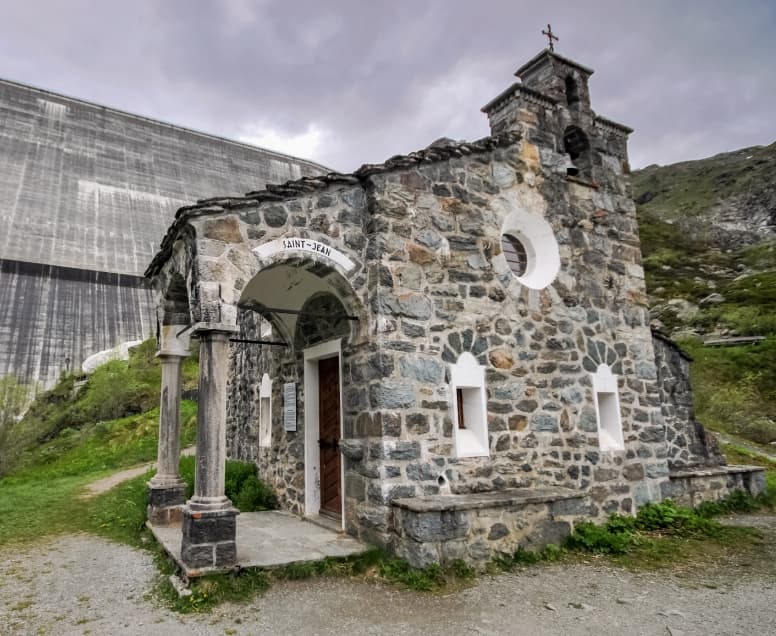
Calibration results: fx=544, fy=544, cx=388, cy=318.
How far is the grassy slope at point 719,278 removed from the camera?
597 inches

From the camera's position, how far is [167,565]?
17.8 feet

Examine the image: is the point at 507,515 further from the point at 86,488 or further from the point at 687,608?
the point at 86,488

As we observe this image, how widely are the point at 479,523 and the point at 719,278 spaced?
31.9m

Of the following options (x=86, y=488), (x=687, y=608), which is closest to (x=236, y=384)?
(x=86, y=488)

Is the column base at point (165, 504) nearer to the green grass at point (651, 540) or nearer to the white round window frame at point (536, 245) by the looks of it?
the green grass at point (651, 540)

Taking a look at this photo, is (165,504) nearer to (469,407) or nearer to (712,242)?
(469,407)

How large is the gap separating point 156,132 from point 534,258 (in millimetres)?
31888

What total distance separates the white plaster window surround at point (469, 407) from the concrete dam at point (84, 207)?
58.8ft

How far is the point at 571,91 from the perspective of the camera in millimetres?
8414

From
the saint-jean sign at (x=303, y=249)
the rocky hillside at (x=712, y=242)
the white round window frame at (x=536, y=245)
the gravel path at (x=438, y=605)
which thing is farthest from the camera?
the rocky hillside at (x=712, y=242)

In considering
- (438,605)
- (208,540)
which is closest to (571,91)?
(438,605)

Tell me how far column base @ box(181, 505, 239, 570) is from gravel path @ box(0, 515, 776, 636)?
0.45 meters

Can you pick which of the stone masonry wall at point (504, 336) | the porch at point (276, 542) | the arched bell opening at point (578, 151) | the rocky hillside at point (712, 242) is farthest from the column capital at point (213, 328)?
the rocky hillside at point (712, 242)

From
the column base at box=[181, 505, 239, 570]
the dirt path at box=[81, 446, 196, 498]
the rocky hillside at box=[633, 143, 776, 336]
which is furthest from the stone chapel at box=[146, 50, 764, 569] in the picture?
the rocky hillside at box=[633, 143, 776, 336]
